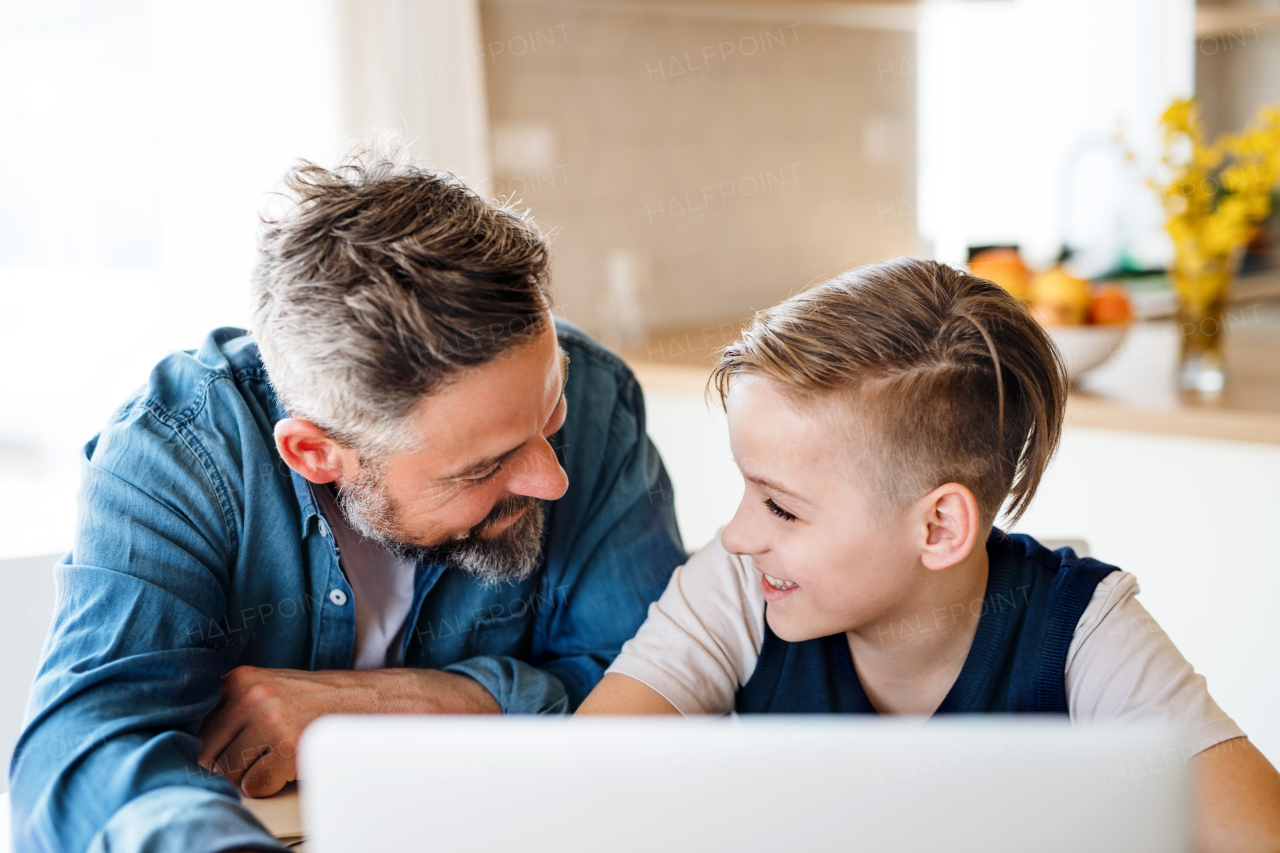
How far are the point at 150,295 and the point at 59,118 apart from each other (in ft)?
1.15

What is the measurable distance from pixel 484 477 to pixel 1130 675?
1.87 feet

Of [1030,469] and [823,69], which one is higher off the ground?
[823,69]

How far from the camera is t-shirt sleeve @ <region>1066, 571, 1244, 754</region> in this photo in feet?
2.83

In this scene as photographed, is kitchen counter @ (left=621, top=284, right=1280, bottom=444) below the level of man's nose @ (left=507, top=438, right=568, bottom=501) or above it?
below

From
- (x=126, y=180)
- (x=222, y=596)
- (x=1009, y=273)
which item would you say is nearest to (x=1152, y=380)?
(x=1009, y=273)

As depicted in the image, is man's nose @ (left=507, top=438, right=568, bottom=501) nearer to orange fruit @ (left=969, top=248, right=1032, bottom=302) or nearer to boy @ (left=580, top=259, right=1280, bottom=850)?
boy @ (left=580, top=259, right=1280, bottom=850)

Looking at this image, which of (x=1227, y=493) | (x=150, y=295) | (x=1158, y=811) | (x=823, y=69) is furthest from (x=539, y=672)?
(x=823, y=69)

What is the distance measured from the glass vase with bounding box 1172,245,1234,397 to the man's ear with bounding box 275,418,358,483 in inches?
58.4

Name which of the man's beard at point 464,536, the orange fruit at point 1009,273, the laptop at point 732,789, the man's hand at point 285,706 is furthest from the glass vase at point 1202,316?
the laptop at point 732,789

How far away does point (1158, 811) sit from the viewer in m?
0.51

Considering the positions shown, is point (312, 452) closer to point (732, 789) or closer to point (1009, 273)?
point (732, 789)

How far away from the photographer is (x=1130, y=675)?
0.90 m

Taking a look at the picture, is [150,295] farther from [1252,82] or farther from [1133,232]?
[1252,82]

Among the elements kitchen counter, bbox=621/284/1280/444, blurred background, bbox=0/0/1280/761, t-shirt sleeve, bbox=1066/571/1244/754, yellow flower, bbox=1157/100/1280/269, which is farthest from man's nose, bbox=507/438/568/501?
yellow flower, bbox=1157/100/1280/269
